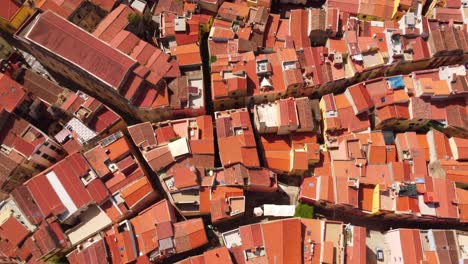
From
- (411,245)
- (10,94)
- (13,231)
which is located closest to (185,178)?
(13,231)

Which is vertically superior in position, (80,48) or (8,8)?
(8,8)

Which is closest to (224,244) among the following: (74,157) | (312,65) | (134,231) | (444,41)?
(134,231)

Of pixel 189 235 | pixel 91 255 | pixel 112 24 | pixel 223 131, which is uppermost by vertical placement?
pixel 112 24

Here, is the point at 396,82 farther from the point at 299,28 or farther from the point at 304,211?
the point at 304,211

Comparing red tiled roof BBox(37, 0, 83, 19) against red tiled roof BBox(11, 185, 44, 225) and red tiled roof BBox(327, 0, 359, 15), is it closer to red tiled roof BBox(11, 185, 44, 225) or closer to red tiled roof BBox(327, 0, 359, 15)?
red tiled roof BBox(11, 185, 44, 225)

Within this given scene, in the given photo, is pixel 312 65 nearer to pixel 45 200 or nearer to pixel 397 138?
pixel 397 138

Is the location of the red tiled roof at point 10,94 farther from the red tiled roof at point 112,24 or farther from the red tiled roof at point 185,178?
the red tiled roof at point 185,178
